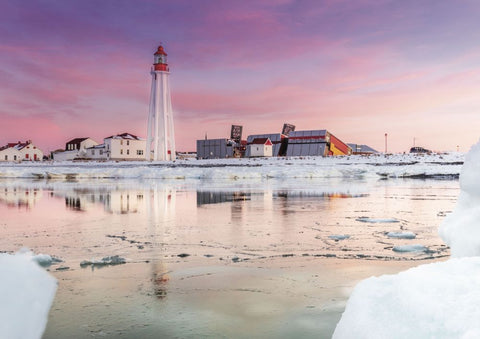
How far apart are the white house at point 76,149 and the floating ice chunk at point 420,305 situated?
8803 cm

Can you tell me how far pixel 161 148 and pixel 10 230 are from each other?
6194 cm

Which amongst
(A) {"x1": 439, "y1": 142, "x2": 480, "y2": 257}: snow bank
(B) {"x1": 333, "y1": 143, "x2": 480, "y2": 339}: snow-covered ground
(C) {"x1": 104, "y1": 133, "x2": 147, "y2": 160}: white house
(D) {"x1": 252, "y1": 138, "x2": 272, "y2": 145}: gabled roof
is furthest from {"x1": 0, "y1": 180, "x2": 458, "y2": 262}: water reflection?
(C) {"x1": 104, "y1": 133, "x2": 147, "y2": 160}: white house

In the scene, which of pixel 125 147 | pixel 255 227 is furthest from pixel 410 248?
pixel 125 147

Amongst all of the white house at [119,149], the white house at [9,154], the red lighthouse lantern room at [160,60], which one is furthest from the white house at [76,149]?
the red lighthouse lantern room at [160,60]

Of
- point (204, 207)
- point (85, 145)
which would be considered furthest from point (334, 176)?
point (85, 145)

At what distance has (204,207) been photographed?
1367 cm

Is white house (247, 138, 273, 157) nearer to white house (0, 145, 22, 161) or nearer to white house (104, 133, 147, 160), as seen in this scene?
white house (104, 133, 147, 160)

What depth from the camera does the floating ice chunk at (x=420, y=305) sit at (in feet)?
7.50

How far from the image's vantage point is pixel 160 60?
68000mm

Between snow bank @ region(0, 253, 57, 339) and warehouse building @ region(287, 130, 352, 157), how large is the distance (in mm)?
71321

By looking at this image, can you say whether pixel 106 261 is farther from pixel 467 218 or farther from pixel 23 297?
pixel 467 218

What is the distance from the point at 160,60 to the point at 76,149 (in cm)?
3152

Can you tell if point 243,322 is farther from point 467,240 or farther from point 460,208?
point 460,208

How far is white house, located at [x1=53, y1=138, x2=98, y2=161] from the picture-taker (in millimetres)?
85250
